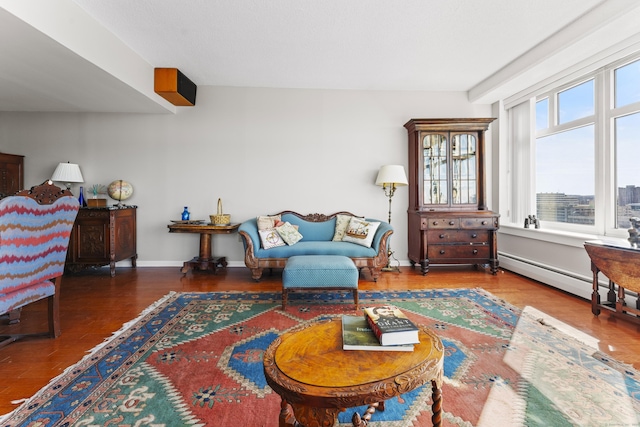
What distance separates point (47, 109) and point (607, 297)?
284 inches

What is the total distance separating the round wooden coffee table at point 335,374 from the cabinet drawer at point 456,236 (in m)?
2.99

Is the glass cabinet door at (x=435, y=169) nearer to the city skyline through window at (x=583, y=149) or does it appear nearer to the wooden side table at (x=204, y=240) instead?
the city skyline through window at (x=583, y=149)

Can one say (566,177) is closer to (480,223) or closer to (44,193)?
(480,223)

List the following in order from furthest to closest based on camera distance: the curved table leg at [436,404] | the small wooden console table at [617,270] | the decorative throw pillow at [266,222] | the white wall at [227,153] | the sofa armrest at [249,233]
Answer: the white wall at [227,153] < the decorative throw pillow at [266,222] < the sofa armrest at [249,233] < the small wooden console table at [617,270] < the curved table leg at [436,404]

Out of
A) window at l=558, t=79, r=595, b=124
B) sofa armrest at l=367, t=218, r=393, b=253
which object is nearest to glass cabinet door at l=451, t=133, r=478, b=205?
window at l=558, t=79, r=595, b=124

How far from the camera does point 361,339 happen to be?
1.25 metres

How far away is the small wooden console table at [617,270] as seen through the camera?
2289 mm

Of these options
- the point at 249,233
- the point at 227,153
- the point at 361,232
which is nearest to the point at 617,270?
the point at 361,232

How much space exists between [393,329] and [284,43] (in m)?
3.17

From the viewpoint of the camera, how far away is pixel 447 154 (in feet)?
14.0

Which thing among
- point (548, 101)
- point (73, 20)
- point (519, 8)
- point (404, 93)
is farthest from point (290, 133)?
point (548, 101)

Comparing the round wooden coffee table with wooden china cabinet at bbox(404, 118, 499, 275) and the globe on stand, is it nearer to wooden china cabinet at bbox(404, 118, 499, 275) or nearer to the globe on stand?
wooden china cabinet at bbox(404, 118, 499, 275)

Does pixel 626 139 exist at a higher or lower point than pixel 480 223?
higher

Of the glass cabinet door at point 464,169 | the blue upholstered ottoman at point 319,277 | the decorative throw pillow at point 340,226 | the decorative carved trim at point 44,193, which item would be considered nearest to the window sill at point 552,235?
the glass cabinet door at point 464,169
